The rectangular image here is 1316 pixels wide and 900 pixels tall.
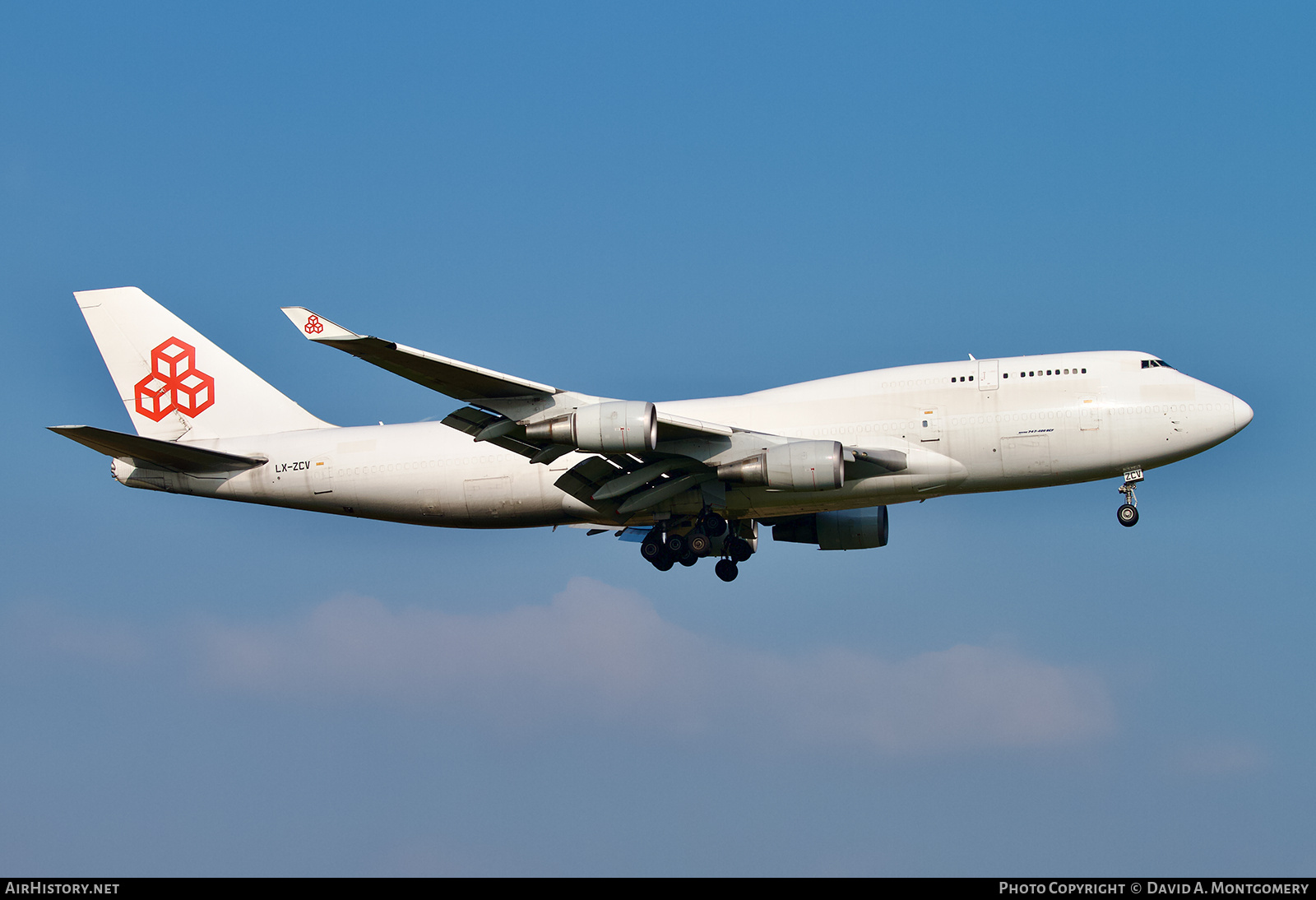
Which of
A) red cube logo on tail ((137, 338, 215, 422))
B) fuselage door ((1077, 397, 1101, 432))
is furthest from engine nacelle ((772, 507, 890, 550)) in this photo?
red cube logo on tail ((137, 338, 215, 422))

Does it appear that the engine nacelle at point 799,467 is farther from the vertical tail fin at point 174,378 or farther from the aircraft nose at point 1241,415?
the vertical tail fin at point 174,378

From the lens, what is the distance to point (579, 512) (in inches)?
1517

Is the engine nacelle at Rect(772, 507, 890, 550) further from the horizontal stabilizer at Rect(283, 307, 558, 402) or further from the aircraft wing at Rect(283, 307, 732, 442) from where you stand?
the horizontal stabilizer at Rect(283, 307, 558, 402)

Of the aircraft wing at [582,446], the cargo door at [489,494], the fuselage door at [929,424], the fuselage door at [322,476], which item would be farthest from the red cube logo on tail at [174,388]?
the fuselage door at [929,424]

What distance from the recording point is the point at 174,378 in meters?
42.1

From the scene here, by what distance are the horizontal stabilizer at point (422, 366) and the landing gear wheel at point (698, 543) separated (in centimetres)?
660

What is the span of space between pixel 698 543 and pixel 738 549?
7.54ft

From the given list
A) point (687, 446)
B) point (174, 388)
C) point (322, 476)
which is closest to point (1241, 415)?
point (687, 446)

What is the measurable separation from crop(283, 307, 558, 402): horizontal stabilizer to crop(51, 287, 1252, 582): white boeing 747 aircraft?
53mm

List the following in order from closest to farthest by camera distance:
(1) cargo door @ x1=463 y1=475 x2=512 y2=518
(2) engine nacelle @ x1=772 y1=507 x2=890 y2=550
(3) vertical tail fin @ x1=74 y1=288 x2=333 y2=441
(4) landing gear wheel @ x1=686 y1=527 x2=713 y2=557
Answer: (4) landing gear wheel @ x1=686 y1=527 x2=713 y2=557, (1) cargo door @ x1=463 y1=475 x2=512 y2=518, (2) engine nacelle @ x1=772 y1=507 x2=890 y2=550, (3) vertical tail fin @ x1=74 y1=288 x2=333 y2=441

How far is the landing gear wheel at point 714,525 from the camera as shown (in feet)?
123

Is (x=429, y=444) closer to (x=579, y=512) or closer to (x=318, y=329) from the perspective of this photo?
(x=579, y=512)

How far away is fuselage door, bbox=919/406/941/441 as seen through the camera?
35719 mm
